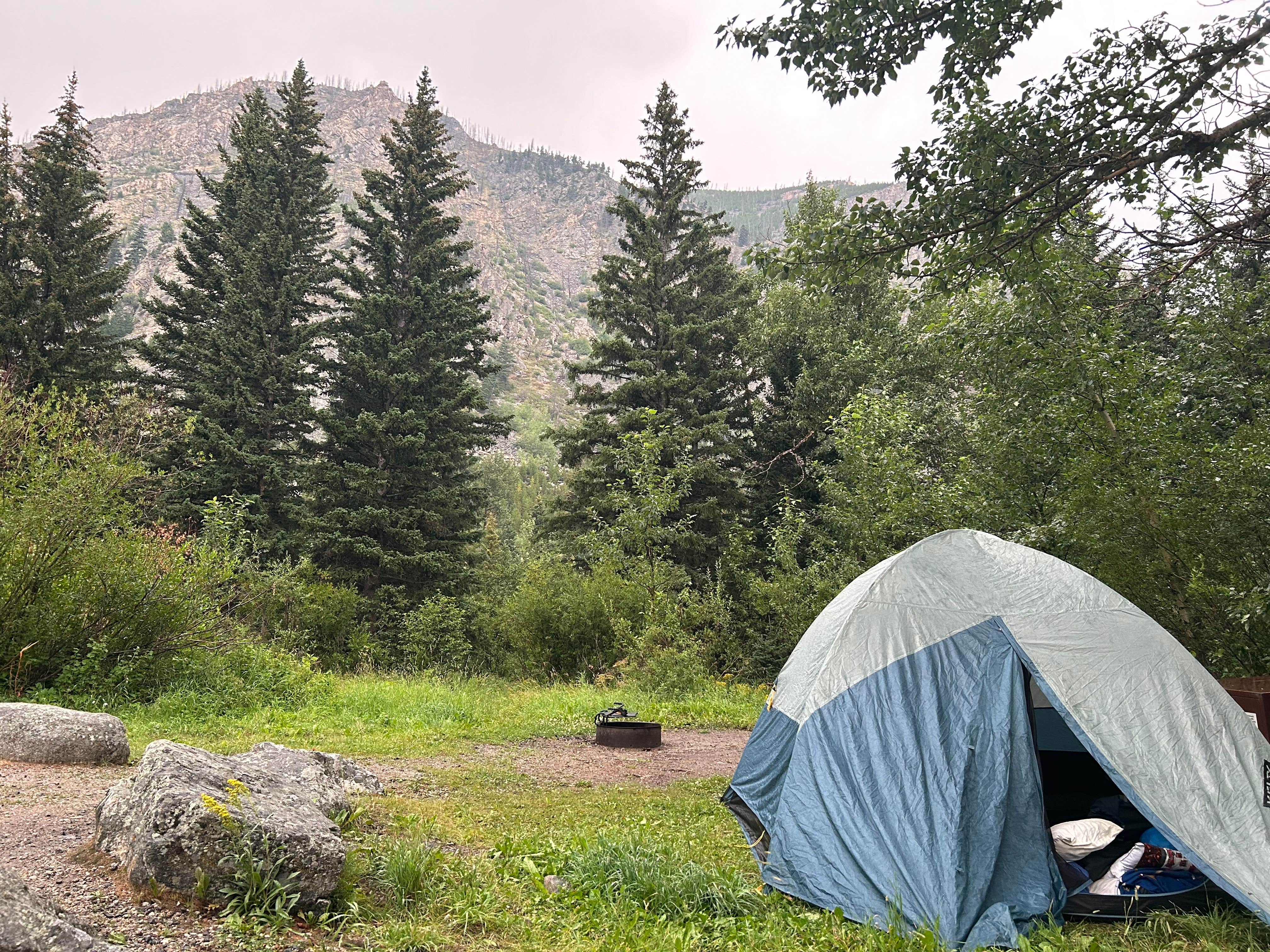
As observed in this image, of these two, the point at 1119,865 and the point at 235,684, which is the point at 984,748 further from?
the point at 235,684

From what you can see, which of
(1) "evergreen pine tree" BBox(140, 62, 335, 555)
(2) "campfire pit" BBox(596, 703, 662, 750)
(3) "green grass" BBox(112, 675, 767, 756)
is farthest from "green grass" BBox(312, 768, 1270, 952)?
(1) "evergreen pine tree" BBox(140, 62, 335, 555)

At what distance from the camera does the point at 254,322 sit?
21.9m

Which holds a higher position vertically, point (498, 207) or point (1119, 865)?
point (498, 207)

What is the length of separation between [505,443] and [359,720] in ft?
334

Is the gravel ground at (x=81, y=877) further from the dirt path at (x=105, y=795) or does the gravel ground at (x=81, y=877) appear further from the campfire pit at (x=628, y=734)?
the campfire pit at (x=628, y=734)

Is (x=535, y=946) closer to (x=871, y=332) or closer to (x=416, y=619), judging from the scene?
(x=416, y=619)

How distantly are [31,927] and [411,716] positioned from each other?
8.04 m

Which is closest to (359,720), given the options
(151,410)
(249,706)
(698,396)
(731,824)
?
(249,706)

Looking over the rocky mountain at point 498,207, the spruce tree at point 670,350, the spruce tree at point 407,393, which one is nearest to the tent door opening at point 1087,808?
the spruce tree at point 670,350

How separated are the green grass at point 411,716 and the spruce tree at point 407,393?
725cm

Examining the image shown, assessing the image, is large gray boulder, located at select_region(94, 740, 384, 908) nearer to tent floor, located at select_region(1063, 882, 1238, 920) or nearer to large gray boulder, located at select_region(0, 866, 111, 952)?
large gray boulder, located at select_region(0, 866, 111, 952)

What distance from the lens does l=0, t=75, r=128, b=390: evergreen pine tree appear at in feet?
65.3

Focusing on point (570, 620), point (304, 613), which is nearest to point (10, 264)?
point (304, 613)

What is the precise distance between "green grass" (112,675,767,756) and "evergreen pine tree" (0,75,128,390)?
1335cm
